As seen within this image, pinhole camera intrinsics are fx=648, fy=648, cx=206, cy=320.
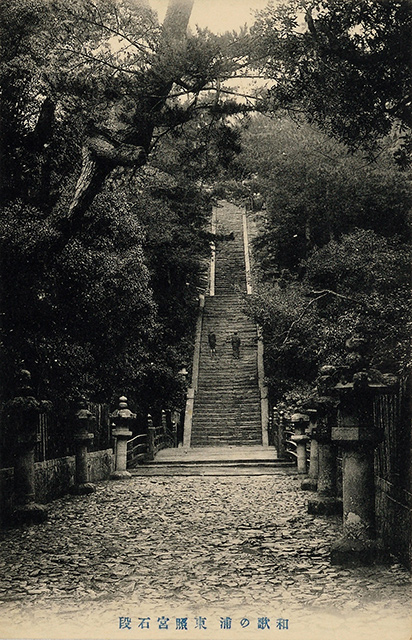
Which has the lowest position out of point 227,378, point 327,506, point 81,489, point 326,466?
point 81,489

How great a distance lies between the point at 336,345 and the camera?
40.5 ft

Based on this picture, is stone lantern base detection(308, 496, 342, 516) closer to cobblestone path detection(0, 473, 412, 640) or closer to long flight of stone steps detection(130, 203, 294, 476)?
cobblestone path detection(0, 473, 412, 640)

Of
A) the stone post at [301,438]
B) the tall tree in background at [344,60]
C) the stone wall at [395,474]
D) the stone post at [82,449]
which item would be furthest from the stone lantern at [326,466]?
the stone post at [82,449]

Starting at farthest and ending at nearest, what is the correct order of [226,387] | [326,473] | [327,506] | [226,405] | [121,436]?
[226,387] < [226,405] < [121,436] < [326,473] < [327,506]

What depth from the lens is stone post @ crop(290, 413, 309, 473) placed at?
13120mm

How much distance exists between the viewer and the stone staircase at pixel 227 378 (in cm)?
2214

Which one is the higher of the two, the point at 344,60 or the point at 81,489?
the point at 344,60

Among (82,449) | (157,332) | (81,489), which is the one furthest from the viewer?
(157,332)

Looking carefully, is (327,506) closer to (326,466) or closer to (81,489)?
(326,466)

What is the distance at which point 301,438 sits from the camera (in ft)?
43.5

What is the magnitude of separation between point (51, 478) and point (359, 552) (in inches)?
231

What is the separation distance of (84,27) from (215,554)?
25.1ft

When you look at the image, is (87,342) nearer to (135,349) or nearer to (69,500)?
(135,349)

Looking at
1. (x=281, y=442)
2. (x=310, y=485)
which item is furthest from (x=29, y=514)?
(x=281, y=442)
